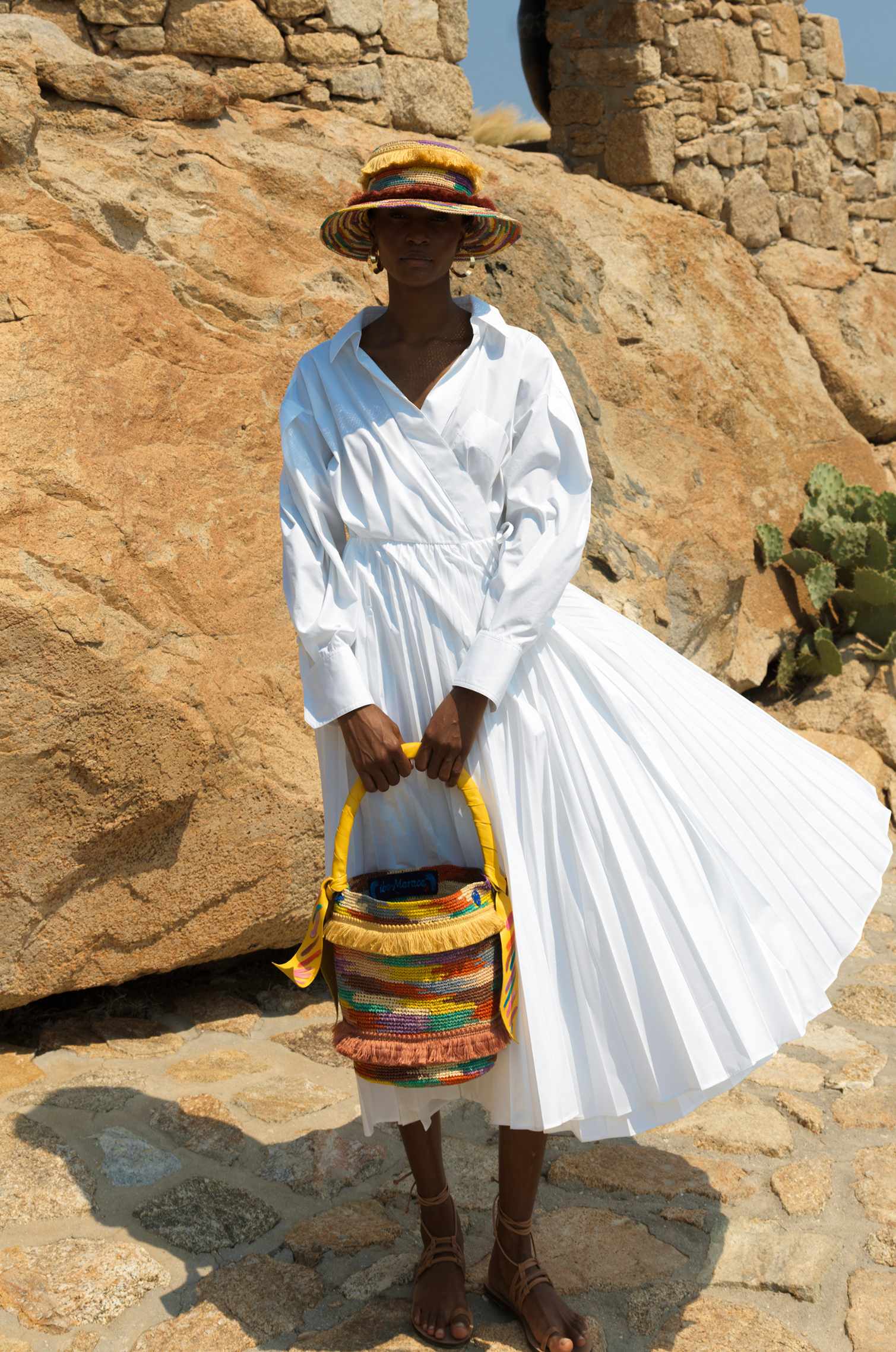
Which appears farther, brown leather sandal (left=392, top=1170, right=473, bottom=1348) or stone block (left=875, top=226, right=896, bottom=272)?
stone block (left=875, top=226, right=896, bottom=272)

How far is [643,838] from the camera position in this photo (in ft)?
6.95

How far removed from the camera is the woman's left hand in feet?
7.02

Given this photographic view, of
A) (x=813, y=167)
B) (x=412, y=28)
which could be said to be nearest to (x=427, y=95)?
(x=412, y=28)

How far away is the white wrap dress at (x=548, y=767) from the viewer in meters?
2.09

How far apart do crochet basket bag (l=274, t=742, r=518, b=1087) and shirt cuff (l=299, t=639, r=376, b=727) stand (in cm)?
23

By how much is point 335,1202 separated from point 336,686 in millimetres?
1253

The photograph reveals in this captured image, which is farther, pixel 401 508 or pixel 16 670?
pixel 16 670

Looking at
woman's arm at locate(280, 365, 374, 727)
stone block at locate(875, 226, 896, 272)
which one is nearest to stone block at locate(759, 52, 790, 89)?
stone block at locate(875, 226, 896, 272)

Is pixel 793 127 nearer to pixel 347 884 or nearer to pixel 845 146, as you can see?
pixel 845 146

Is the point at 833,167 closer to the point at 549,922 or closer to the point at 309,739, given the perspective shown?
the point at 309,739

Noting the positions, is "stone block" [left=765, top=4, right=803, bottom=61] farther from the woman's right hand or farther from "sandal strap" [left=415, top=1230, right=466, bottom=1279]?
"sandal strap" [left=415, top=1230, right=466, bottom=1279]

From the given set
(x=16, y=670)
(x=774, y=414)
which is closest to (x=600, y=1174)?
(x=16, y=670)

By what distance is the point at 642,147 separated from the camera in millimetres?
6293

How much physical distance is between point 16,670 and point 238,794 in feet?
2.30
